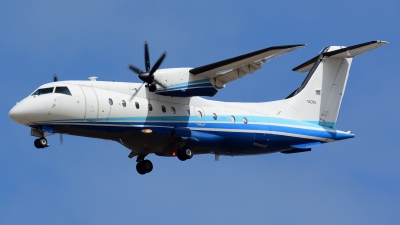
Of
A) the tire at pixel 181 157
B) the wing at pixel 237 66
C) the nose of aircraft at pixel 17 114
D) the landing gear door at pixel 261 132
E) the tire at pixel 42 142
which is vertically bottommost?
the tire at pixel 181 157

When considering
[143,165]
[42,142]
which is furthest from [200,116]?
[42,142]

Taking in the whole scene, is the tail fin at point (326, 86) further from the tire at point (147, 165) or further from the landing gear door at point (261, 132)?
the tire at point (147, 165)

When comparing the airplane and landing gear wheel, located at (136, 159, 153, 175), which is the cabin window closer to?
the airplane

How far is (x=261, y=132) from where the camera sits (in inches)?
992

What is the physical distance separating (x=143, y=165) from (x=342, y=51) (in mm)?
7844

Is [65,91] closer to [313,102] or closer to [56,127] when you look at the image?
[56,127]

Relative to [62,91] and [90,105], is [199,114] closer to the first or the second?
[90,105]

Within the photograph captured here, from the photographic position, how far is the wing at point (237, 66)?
74.7 feet

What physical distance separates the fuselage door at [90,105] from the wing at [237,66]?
3265 mm

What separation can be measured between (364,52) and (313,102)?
A: 7.85 feet

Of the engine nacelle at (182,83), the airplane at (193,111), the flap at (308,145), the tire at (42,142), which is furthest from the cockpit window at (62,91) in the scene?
the flap at (308,145)

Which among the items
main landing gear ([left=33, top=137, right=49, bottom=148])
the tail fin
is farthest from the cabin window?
main landing gear ([left=33, top=137, right=49, bottom=148])

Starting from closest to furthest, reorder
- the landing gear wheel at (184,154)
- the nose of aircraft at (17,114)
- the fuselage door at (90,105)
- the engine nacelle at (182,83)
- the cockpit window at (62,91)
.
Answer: the nose of aircraft at (17,114), the cockpit window at (62,91), the fuselage door at (90,105), the engine nacelle at (182,83), the landing gear wheel at (184,154)

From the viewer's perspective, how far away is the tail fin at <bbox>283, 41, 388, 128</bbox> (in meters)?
27.1
